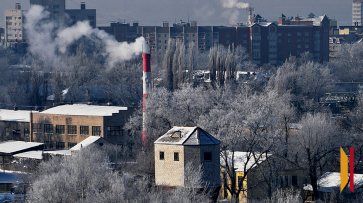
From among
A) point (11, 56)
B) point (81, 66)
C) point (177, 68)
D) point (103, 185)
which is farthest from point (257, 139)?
point (11, 56)

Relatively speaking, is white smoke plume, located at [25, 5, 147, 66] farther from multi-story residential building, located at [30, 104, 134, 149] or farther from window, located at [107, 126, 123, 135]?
window, located at [107, 126, 123, 135]

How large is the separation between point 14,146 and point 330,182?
2227 centimetres

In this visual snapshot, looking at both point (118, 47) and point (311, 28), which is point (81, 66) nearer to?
point (118, 47)

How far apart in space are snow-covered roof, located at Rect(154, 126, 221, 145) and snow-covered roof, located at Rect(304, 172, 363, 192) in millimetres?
7411

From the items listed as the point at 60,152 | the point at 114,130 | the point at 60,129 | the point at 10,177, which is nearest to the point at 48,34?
the point at 60,129

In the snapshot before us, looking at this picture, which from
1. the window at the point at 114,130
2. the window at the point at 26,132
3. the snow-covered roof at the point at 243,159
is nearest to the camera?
the snow-covered roof at the point at 243,159

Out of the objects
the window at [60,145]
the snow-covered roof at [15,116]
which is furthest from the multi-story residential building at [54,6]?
the window at [60,145]

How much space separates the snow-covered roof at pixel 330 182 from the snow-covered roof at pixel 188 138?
292 inches

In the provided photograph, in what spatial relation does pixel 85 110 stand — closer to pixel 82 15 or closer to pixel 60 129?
pixel 60 129

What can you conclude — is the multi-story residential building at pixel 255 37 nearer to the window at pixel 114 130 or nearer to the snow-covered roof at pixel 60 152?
the window at pixel 114 130

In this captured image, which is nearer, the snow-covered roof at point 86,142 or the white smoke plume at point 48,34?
the snow-covered roof at point 86,142

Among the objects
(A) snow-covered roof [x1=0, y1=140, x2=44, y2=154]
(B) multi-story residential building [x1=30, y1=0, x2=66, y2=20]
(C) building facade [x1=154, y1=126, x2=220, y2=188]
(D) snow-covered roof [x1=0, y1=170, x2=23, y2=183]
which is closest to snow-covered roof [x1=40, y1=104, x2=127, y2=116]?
(A) snow-covered roof [x1=0, y1=140, x2=44, y2=154]

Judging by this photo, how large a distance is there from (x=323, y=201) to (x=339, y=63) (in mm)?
53494

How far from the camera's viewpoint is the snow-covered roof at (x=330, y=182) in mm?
31359
